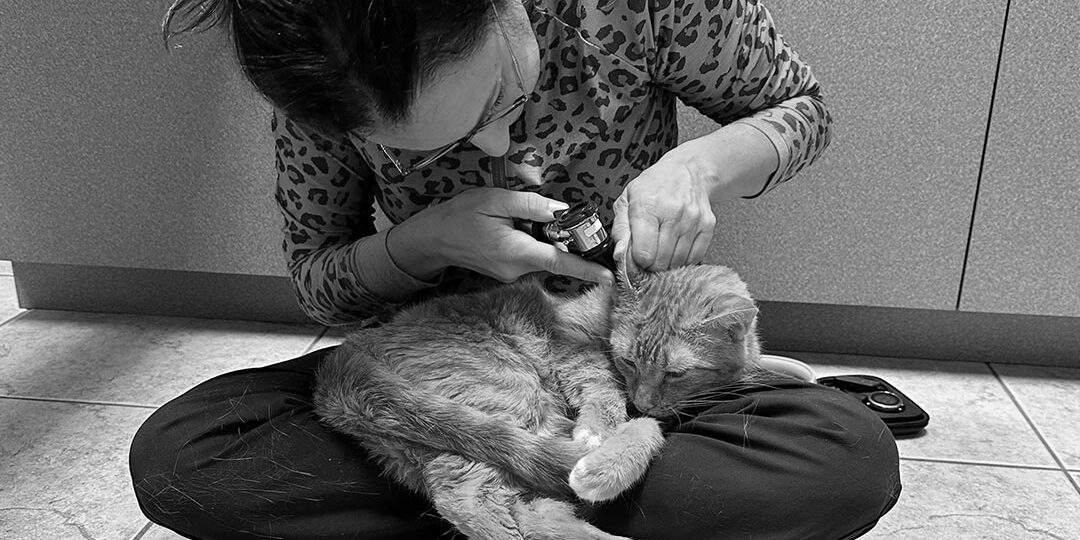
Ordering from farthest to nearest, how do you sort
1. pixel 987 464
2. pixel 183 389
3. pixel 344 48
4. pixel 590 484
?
pixel 183 389
pixel 987 464
pixel 590 484
pixel 344 48

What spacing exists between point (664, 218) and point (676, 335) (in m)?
0.14

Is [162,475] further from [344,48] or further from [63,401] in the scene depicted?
[63,401]

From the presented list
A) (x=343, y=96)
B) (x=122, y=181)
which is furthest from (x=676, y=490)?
(x=122, y=181)

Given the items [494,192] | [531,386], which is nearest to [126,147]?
[494,192]

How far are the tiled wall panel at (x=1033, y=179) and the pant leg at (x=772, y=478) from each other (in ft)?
2.84

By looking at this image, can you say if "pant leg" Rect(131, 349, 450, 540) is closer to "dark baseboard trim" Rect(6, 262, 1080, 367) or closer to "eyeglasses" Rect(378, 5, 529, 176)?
"eyeglasses" Rect(378, 5, 529, 176)

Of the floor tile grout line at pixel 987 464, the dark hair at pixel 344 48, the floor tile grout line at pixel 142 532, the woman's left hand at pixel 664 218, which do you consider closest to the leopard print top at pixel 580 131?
the woman's left hand at pixel 664 218

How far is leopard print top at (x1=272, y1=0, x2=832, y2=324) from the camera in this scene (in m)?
1.09

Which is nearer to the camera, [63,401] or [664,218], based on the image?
[664,218]

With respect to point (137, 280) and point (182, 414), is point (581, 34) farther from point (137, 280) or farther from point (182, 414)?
point (137, 280)

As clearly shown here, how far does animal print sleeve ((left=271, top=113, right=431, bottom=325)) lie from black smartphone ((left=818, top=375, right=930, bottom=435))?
81 centimetres

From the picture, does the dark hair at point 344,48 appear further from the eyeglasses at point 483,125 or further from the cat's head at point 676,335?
the cat's head at point 676,335

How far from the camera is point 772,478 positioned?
931 mm

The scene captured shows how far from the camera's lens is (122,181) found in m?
1.81
